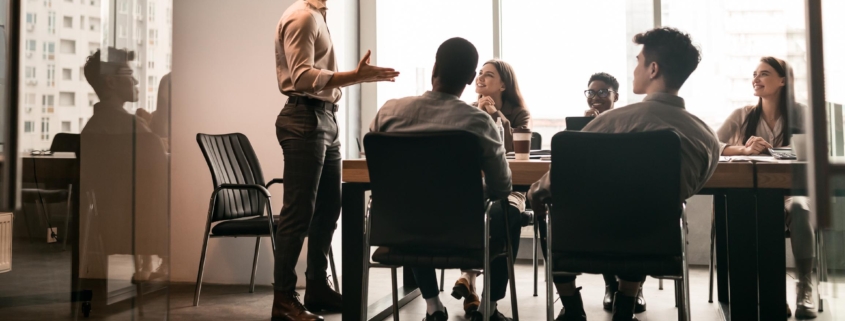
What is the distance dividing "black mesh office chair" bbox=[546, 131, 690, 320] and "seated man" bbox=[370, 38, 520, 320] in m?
0.28

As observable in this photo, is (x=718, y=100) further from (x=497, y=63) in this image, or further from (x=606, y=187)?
(x=606, y=187)

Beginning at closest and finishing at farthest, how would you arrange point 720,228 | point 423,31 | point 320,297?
point 720,228
point 320,297
point 423,31

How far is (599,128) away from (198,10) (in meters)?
2.90

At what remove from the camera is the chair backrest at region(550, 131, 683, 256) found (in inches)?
80.6

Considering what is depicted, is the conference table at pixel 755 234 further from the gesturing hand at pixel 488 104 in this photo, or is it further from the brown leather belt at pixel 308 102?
the brown leather belt at pixel 308 102

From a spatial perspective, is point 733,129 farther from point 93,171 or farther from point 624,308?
point 93,171

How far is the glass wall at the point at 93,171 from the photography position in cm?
241

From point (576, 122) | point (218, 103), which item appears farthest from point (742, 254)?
point (218, 103)

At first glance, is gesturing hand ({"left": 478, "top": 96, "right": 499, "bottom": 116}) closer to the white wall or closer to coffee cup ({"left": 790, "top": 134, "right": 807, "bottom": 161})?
the white wall

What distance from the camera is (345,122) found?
4.81 m

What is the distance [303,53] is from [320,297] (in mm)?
1176

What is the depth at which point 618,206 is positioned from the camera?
6.91 feet

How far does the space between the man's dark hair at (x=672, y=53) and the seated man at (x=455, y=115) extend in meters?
0.60

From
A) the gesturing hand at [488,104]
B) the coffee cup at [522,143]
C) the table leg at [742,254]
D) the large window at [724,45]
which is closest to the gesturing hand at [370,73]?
the coffee cup at [522,143]
